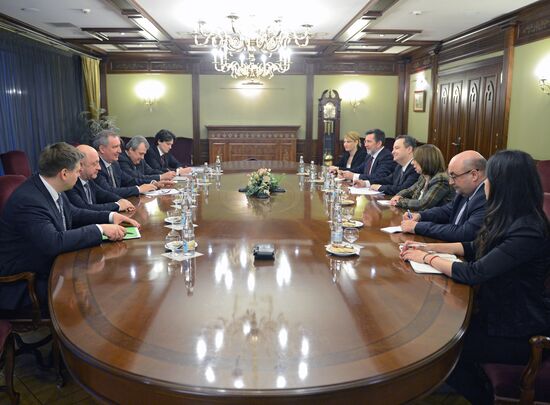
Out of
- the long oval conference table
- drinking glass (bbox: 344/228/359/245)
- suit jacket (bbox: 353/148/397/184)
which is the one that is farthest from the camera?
suit jacket (bbox: 353/148/397/184)

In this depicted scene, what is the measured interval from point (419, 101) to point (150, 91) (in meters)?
5.77

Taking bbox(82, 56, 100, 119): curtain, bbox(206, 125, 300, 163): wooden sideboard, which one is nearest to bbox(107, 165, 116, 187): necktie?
bbox(82, 56, 100, 119): curtain

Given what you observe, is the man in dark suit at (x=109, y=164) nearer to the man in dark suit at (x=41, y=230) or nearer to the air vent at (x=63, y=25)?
the man in dark suit at (x=41, y=230)

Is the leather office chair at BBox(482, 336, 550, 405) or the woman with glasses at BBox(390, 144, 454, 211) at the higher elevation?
the woman with glasses at BBox(390, 144, 454, 211)

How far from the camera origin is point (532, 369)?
5.37 ft

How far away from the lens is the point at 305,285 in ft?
6.15

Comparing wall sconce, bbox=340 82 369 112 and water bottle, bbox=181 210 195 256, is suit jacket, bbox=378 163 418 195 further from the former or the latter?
wall sconce, bbox=340 82 369 112

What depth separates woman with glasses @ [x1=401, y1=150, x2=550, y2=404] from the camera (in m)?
1.85

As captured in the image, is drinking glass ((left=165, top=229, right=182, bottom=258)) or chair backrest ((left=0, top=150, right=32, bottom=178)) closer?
drinking glass ((left=165, top=229, right=182, bottom=258))

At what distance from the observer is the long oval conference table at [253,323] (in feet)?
4.02

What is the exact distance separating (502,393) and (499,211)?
2.30ft

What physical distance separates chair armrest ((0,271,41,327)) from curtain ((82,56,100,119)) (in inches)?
313

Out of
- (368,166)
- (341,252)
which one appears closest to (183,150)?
(368,166)

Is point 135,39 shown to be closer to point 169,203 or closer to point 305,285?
point 169,203
